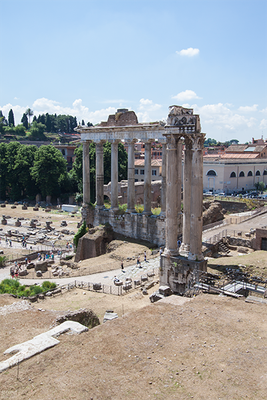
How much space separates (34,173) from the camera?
6394 cm

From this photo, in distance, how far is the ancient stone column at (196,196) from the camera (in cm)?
1579

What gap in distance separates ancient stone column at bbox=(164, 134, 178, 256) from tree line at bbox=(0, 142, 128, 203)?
43.0 meters

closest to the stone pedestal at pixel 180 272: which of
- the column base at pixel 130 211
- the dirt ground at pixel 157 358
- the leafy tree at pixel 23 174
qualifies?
the dirt ground at pixel 157 358

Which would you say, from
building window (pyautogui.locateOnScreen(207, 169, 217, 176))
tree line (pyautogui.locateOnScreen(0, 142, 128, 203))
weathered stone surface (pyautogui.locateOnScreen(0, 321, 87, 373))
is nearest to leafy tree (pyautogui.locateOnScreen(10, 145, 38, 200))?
tree line (pyautogui.locateOnScreen(0, 142, 128, 203))

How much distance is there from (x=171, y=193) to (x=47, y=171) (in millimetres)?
50343

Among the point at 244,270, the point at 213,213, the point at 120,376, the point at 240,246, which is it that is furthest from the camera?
the point at 213,213

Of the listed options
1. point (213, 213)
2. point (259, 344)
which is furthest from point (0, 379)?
point (213, 213)

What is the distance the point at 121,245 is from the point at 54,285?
7457 mm

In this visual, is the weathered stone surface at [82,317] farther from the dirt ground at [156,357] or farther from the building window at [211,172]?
the building window at [211,172]

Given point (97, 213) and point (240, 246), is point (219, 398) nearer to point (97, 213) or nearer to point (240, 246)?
point (240, 246)

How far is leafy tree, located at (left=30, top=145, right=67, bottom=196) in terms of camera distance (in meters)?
63.3

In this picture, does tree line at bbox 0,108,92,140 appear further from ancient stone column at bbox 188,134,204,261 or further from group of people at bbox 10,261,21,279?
ancient stone column at bbox 188,134,204,261

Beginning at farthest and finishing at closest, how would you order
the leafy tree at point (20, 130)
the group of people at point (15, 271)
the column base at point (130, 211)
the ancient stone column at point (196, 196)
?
1. the leafy tree at point (20, 130)
2. the column base at point (130, 211)
3. the group of people at point (15, 271)
4. the ancient stone column at point (196, 196)

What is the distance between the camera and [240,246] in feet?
88.0
